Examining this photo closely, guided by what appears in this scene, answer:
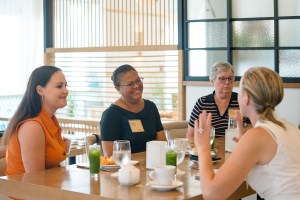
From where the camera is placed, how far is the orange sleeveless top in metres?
3.02

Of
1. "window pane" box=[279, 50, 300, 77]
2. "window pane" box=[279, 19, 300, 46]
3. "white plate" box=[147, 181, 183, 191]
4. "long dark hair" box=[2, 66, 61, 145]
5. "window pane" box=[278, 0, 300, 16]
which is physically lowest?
"white plate" box=[147, 181, 183, 191]

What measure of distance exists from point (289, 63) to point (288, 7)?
52cm

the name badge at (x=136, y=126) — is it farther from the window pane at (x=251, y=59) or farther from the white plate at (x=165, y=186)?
the window pane at (x=251, y=59)

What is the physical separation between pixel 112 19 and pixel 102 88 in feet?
2.57

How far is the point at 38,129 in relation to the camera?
9.72 feet

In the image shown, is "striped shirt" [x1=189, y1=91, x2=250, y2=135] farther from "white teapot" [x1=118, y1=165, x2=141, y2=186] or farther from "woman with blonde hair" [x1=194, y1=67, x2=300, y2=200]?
"woman with blonde hair" [x1=194, y1=67, x2=300, y2=200]

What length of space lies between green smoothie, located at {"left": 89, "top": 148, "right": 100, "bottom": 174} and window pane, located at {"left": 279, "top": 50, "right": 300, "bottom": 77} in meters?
3.03

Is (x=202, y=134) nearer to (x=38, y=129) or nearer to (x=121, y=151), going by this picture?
(x=121, y=151)

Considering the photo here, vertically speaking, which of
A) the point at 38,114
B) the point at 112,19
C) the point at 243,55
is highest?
the point at 112,19

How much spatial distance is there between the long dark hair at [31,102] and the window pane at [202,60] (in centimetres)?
279

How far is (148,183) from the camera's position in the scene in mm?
2537

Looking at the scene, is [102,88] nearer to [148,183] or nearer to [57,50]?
[57,50]

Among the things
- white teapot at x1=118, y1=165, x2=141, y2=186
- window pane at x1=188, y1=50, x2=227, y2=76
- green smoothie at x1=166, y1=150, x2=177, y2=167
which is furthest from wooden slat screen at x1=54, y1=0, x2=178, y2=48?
white teapot at x1=118, y1=165, x2=141, y2=186

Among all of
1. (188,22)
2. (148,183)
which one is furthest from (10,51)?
(148,183)
